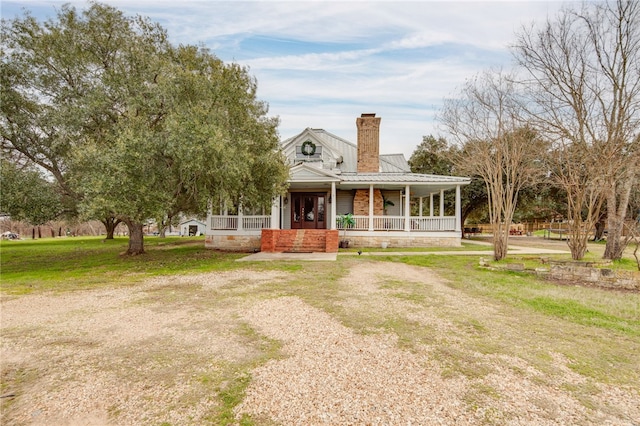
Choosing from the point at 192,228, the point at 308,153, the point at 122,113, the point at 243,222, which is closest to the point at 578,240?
the point at 243,222

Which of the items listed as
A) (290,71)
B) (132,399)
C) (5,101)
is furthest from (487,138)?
(5,101)

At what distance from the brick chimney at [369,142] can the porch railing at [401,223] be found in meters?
3.71

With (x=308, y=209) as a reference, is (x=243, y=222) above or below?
below

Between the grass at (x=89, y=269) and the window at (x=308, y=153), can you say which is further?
the window at (x=308, y=153)

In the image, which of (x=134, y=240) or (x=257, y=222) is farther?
(x=257, y=222)

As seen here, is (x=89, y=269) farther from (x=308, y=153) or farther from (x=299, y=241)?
(x=308, y=153)

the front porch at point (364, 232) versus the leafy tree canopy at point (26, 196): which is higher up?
the leafy tree canopy at point (26, 196)

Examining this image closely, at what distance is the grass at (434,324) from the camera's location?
322cm

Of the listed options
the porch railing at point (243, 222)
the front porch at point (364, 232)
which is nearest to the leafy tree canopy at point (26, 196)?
the porch railing at point (243, 222)

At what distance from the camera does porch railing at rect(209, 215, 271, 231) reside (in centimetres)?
1630

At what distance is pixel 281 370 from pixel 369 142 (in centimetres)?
1726

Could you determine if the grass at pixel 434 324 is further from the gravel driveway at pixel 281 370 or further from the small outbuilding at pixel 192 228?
the small outbuilding at pixel 192 228

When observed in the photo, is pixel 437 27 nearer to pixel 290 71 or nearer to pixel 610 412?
pixel 290 71

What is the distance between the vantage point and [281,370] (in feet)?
10.9
